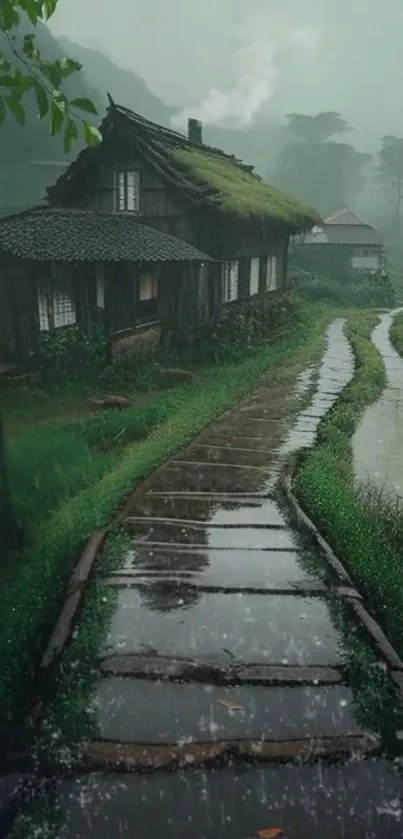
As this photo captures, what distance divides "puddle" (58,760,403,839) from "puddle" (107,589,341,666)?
102 cm

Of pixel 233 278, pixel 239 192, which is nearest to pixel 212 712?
pixel 239 192

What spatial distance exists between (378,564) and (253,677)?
77.2 inches

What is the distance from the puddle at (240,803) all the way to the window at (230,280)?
17.5 metres

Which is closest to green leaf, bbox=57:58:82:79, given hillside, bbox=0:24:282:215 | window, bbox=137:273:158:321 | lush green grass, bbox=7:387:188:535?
lush green grass, bbox=7:387:188:535

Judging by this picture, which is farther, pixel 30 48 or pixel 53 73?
pixel 30 48

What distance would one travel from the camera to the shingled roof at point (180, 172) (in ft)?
58.4

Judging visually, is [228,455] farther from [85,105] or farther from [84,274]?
[84,274]

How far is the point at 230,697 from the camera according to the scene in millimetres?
4301

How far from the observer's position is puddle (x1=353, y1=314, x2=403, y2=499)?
894 centimetres

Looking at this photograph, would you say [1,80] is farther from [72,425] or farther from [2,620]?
[72,425]

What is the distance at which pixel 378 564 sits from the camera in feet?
19.6

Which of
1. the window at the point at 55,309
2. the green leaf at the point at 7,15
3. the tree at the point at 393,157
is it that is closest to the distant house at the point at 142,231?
the window at the point at 55,309

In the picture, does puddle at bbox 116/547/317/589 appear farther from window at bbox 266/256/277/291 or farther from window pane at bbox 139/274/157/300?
window at bbox 266/256/277/291

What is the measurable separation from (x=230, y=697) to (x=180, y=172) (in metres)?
16.3
